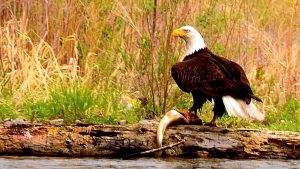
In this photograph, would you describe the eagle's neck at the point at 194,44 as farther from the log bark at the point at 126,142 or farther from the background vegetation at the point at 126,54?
the log bark at the point at 126,142

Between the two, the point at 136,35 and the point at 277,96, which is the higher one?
the point at 136,35

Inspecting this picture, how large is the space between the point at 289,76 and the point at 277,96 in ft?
1.59

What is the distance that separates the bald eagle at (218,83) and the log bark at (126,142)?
544 mm

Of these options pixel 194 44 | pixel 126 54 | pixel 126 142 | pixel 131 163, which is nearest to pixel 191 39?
pixel 194 44

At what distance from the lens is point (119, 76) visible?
446 inches

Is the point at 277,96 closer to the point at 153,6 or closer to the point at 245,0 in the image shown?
the point at 245,0

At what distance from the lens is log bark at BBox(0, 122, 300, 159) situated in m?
7.61

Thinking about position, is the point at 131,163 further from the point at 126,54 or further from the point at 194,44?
the point at 126,54

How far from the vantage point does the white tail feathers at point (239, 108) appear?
8.20m

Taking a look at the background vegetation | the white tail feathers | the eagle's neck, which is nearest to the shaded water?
the white tail feathers

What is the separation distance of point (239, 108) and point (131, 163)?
48.4 inches

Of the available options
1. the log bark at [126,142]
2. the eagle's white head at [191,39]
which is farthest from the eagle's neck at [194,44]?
the log bark at [126,142]

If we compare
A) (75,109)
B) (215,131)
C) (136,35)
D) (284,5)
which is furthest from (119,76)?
(215,131)

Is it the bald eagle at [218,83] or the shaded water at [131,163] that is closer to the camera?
the shaded water at [131,163]
